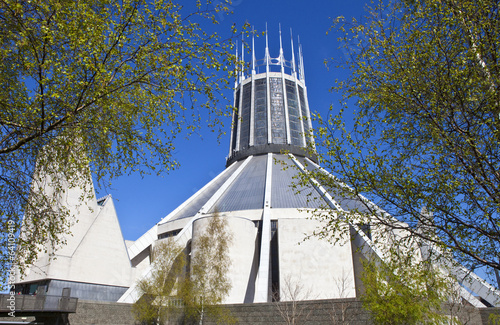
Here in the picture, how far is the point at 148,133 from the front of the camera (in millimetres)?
7910

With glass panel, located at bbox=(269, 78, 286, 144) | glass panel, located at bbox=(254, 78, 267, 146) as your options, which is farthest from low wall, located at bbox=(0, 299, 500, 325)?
glass panel, located at bbox=(254, 78, 267, 146)

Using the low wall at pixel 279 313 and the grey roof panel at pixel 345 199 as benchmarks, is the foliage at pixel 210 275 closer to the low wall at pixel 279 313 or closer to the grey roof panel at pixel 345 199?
the low wall at pixel 279 313

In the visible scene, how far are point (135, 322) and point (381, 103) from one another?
18.5 metres

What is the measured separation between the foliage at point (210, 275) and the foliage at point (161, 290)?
918 mm

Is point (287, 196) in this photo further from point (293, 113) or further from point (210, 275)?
point (293, 113)

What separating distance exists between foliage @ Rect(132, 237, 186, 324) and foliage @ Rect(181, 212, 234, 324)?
3.01ft

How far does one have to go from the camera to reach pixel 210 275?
835 inches

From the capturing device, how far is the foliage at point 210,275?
772 inches

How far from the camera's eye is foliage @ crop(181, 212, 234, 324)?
Result: 19.6 m

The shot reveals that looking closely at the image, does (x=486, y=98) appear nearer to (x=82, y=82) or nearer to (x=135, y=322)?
(x=82, y=82)

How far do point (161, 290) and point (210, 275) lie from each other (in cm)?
273

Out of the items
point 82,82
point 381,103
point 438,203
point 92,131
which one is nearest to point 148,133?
point 92,131

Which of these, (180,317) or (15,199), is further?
(180,317)

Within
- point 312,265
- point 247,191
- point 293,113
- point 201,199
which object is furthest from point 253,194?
point 293,113
